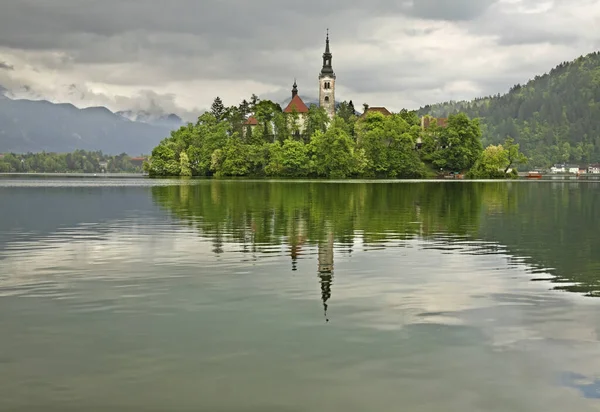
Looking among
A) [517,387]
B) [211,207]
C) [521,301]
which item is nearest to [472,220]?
[211,207]

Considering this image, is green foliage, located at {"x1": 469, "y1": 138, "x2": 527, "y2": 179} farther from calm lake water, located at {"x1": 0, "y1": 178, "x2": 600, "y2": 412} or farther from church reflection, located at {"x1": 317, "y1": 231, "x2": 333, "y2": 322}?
church reflection, located at {"x1": 317, "y1": 231, "x2": 333, "y2": 322}

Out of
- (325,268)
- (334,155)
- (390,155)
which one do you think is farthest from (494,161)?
(325,268)

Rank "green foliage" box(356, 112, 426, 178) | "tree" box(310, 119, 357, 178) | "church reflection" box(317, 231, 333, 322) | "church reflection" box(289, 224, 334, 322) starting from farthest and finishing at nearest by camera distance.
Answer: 1. "green foliage" box(356, 112, 426, 178)
2. "tree" box(310, 119, 357, 178)
3. "church reflection" box(289, 224, 334, 322)
4. "church reflection" box(317, 231, 333, 322)

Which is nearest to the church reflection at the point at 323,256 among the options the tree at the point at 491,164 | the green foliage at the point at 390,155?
the green foliage at the point at 390,155

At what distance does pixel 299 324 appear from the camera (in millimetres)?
16938

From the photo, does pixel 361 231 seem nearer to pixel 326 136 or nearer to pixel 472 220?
pixel 472 220

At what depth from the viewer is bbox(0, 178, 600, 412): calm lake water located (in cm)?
1205

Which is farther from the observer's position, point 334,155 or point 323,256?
point 334,155

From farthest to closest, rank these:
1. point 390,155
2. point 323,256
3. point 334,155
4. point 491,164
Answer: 1. point 390,155
2. point 491,164
3. point 334,155
4. point 323,256

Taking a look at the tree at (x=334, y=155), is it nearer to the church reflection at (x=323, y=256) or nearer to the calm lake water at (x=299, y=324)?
the church reflection at (x=323, y=256)

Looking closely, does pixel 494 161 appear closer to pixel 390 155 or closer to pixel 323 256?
pixel 390 155

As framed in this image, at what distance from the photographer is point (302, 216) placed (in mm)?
52375

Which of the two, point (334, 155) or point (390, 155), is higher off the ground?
point (390, 155)

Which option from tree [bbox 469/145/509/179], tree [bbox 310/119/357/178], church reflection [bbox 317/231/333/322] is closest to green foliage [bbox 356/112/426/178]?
tree [bbox 310/119/357/178]
